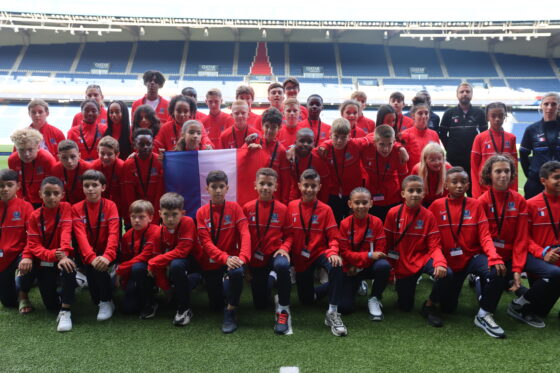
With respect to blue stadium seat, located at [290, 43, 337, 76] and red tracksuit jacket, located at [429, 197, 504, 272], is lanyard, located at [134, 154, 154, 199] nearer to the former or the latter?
red tracksuit jacket, located at [429, 197, 504, 272]

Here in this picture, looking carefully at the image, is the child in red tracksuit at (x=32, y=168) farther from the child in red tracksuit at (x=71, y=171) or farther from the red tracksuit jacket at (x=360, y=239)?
the red tracksuit jacket at (x=360, y=239)

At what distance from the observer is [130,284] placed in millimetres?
3648

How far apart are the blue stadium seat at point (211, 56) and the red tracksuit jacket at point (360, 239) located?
2532 centimetres

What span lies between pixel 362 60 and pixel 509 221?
26970 millimetres

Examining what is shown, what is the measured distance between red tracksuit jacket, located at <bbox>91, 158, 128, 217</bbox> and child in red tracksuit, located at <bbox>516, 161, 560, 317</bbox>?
415cm

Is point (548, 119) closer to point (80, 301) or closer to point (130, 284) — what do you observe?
point (130, 284)

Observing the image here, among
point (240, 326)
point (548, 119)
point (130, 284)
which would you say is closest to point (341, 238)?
point (240, 326)

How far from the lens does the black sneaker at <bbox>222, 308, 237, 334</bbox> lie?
11.1ft

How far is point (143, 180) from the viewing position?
4387mm

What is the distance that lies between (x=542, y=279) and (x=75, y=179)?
183 inches

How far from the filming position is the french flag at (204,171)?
4453 millimetres

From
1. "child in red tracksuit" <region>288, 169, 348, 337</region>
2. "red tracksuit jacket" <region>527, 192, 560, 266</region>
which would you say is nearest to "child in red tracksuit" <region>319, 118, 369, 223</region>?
"child in red tracksuit" <region>288, 169, 348, 337</region>

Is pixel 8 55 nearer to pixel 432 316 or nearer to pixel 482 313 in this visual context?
pixel 432 316

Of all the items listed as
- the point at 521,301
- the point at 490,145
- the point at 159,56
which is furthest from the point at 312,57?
the point at 521,301
